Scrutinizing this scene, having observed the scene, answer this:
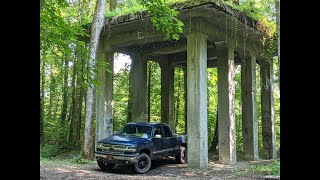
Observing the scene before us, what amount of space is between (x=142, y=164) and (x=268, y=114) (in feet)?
36.1

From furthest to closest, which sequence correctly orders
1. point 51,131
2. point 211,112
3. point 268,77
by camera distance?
point 211,112, point 51,131, point 268,77

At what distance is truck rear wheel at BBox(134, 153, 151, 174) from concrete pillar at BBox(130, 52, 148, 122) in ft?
21.6

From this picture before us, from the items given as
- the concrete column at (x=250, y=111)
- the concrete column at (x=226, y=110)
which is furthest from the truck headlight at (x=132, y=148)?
the concrete column at (x=250, y=111)

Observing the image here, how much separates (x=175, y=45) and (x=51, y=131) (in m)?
12.9

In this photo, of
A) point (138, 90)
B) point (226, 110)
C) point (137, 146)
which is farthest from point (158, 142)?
point (138, 90)

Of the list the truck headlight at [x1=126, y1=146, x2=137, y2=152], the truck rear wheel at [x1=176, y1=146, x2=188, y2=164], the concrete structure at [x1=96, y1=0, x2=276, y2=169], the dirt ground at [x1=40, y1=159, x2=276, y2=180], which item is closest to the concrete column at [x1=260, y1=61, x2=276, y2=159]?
the concrete structure at [x1=96, y1=0, x2=276, y2=169]

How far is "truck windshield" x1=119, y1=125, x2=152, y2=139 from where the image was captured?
1428 centimetres

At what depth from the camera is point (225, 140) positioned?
17.0 metres

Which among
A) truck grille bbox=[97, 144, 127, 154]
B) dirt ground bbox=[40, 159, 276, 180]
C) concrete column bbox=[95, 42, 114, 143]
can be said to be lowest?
dirt ground bbox=[40, 159, 276, 180]

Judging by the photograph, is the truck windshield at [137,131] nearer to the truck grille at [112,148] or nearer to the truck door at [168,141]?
the truck door at [168,141]

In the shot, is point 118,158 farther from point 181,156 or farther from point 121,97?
point 121,97

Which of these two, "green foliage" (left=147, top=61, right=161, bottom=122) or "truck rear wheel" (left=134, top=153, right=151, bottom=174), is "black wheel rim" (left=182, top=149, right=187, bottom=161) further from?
"green foliage" (left=147, top=61, right=161, bottom=122)
